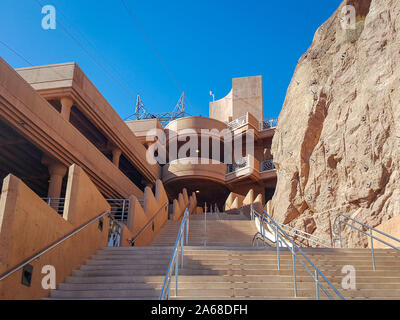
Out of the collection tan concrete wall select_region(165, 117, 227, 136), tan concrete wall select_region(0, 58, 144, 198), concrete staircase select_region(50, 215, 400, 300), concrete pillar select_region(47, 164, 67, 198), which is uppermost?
tan concrete wall select_region(165, 117, 227, 136)

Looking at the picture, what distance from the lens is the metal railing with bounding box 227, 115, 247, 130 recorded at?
35138 mm

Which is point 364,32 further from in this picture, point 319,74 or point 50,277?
point 50,277

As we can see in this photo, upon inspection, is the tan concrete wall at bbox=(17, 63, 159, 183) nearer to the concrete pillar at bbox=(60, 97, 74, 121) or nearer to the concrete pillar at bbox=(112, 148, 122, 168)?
the concrete pillar at bbox=(60, 97, 74, 121)

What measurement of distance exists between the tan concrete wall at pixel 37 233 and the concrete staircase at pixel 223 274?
0.34 m

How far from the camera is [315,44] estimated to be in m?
18.9

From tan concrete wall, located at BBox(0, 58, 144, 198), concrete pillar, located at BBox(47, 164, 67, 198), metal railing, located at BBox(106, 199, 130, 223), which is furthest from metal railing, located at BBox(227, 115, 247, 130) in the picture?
concrete pillar, located at BBox(47, 164, 67, 198)

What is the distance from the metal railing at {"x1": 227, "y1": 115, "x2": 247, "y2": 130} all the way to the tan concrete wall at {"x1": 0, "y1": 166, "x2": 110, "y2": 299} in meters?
25.6

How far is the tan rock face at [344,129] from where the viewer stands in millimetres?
12438

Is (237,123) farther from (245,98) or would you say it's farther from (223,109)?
(223,109)

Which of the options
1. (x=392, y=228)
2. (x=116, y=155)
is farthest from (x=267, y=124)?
(x=392, y=228)

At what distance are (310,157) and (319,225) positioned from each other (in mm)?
2661

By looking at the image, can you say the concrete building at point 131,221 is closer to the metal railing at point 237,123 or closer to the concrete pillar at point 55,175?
the concrete pillar at point 55,175

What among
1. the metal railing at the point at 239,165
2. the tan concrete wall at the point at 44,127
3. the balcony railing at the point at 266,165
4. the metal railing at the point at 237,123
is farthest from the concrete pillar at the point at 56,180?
the metal railing at the point at 237,123

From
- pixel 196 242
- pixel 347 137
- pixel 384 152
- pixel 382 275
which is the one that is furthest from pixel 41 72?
pixel 382 275
